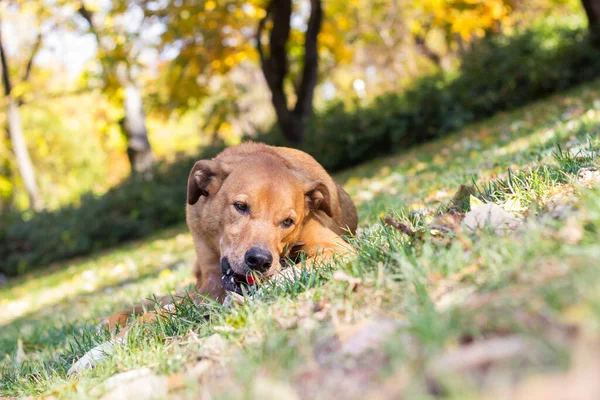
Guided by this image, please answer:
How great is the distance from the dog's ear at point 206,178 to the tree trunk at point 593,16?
12.6 meters

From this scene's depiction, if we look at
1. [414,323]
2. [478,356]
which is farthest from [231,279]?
[478,356]

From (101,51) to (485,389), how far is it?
1399 centimetres

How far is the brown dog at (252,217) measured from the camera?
12.5 feet

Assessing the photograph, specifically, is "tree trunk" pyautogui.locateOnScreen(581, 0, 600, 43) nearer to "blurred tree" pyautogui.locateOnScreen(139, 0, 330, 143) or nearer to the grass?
"blurred tree" pyautogui.locateOnScreen(139, 0, 330, 143)

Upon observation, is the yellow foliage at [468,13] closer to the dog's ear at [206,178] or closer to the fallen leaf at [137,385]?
the dog's ear at [206,178]

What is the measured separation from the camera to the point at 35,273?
1531cm

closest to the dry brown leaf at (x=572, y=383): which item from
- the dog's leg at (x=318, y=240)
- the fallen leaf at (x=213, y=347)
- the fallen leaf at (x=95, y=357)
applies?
the fallen leaf at (x=213, y=347)

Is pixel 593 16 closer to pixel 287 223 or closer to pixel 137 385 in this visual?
pixel 287 223

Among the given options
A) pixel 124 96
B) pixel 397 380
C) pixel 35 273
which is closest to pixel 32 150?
pixel 124 96

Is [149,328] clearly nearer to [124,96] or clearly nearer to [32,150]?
[124,96]

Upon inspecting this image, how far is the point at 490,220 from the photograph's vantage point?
108 inches

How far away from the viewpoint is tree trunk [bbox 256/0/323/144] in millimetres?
14648

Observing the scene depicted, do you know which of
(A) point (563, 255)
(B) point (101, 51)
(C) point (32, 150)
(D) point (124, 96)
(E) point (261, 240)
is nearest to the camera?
(A) point (563, 255)

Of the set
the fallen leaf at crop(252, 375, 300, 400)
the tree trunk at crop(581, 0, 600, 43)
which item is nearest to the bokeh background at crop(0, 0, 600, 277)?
the tree trunk at crop(581, 0, 600, 43)
